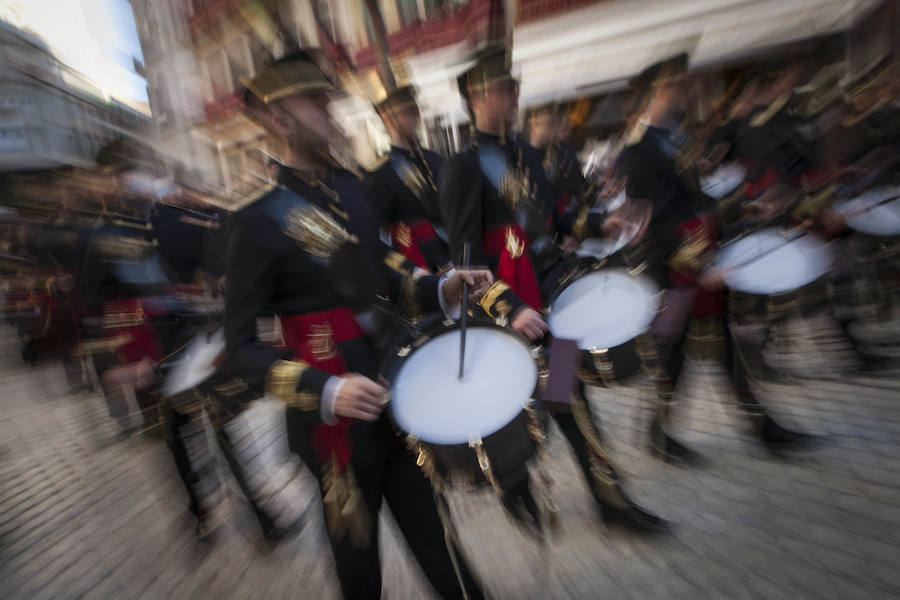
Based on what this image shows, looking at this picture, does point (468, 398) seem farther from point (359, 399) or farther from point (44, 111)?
point (44, 111)

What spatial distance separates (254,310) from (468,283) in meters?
0.71

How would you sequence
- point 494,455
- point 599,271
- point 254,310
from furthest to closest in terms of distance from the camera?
point 599,271 < point 254,310 < point 494,455

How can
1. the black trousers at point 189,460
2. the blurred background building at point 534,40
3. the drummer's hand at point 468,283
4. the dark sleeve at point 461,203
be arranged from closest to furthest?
the drummer's hand at point 468,283, the dark sleeve at point 461,203, the black trousers at point 189,460, the blurred background building at point 534,40

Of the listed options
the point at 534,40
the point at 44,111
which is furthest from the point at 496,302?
the point at 44,111

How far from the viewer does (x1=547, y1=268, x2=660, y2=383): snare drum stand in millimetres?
1767

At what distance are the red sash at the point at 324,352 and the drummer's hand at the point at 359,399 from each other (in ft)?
0.66

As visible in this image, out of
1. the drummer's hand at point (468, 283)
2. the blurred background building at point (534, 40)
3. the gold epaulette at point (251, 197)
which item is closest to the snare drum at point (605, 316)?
the drummer's hand at point (468, 283)

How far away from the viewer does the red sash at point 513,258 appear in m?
2.08

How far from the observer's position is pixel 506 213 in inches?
81.4

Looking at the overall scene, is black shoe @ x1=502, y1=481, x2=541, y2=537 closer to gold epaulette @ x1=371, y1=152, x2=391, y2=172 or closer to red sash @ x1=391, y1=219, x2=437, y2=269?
red sash @ x1=391, y1=219, x2=437, y2=269

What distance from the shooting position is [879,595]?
1.73 metres

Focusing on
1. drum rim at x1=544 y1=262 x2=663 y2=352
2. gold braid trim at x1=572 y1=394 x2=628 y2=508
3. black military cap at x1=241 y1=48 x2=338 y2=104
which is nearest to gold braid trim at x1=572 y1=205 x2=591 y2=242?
drum rim at x1=544 y1=262 x2=663 y2=352

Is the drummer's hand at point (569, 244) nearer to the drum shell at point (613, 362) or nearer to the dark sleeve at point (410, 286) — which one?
the drum shell at point (613, 362)

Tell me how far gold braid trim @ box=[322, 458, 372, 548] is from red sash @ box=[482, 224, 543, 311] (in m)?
1.09
